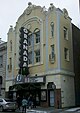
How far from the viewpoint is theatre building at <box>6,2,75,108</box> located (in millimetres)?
33062

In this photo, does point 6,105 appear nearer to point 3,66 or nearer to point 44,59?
point 44,59

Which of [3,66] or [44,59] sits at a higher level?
[44,59]

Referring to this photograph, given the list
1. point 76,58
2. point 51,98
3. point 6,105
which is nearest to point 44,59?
point 76,58

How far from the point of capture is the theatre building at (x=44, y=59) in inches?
1302

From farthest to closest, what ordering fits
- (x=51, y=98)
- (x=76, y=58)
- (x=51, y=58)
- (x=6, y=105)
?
(x=76, y=58)
(x=51, y=58)
(x=51, y=98)
(x=6, y=105)

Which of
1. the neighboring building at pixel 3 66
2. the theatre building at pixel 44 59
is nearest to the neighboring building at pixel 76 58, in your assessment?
the theatre building at pixel 44 59

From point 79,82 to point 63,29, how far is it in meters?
8.24

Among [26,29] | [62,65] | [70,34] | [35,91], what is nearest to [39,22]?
[26,29]

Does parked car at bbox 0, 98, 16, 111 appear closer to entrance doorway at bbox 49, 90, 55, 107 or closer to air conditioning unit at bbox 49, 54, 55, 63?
entrance doorway at bbox 49, 90, 55, 107

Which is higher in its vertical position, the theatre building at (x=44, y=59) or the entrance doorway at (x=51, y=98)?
the theatre building at (x=44, y=59)

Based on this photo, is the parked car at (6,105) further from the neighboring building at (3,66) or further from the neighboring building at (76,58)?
the neighboring building at (3,66)

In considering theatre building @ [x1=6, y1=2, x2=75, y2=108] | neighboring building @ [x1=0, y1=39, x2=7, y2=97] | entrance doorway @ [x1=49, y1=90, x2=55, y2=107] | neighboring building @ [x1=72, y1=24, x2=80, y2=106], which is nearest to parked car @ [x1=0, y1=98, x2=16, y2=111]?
theatre building @ [x1=6, y1=2, x2=75, y2=108]

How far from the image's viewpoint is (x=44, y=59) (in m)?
34.9

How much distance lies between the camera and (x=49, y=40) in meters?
34.8
